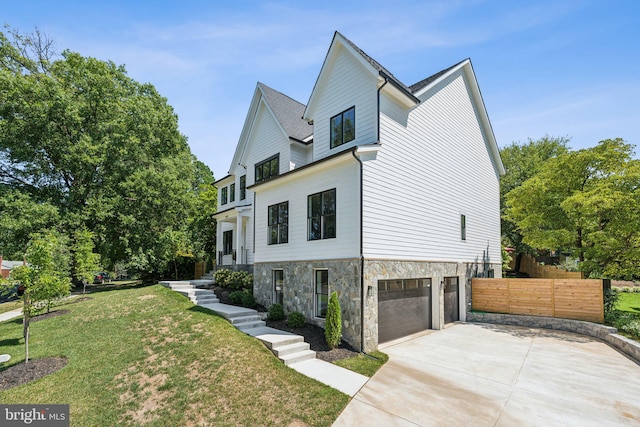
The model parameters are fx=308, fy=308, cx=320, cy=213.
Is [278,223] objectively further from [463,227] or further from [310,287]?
[463,227]

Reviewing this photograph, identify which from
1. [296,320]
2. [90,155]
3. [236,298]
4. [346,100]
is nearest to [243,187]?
[236,298]

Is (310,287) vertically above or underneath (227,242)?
underneath

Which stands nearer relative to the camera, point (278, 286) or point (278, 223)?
point (278, 286)

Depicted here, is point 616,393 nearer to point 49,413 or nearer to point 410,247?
point 410,247

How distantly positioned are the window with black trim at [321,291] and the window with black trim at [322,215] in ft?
4.29

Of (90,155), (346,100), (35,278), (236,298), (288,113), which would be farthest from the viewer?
(90,155)

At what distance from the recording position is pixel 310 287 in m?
11.0

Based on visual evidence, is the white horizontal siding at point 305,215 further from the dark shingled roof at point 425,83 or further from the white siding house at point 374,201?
the dark shingled roof at point 425,83

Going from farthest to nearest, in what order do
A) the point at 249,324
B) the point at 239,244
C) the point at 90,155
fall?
1. the point at 90,155
2. the point at 239,244
3. the point at 249,324

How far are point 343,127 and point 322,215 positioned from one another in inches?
140

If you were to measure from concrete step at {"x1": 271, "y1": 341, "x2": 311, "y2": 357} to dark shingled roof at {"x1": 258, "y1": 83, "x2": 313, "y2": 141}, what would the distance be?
31.4ft

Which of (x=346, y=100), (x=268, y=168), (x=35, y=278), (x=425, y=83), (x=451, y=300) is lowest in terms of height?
(x=451, y=300)

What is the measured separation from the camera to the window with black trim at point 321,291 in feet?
35.0

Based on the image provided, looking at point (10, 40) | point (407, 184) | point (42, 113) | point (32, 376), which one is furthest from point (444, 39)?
point (10, 40)
